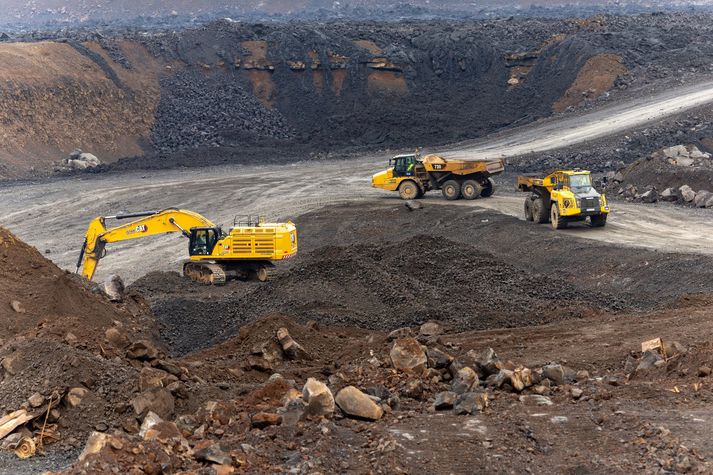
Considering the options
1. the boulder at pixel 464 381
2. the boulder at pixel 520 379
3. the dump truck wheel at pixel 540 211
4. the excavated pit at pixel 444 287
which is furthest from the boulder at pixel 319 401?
the dump truck wheel at pixel 540 211

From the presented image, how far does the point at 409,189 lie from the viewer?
110 feet

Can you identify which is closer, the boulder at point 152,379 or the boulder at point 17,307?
the boulder at point 152,379

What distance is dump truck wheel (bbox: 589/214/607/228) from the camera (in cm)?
2686

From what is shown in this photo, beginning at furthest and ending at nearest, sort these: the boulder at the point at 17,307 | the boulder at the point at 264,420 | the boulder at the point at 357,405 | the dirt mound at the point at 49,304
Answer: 1. the boulder at the point at 17,307
2. the dirt mound at the point at 49,304
3. the boulder at the point at 357,405
4. the boulder at the point at 264,420

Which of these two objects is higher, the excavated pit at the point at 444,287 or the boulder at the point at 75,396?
the boulder at the point at 75,396

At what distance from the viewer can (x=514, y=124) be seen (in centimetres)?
4831

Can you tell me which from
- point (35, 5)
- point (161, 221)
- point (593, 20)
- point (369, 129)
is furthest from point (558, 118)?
point (35, 5)

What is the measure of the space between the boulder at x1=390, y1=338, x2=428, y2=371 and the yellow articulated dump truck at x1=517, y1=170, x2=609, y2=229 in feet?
47.4

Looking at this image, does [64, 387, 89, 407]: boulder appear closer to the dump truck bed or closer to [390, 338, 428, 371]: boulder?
[390, 338, 428, 371]: boulder

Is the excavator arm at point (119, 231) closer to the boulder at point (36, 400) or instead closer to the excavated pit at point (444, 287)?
the excavated pit at point (444, 287)

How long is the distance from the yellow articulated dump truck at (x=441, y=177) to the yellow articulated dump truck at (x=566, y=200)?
457 cm

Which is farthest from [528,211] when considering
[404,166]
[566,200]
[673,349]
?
[673,349]

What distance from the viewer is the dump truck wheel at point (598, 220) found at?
2686 cm

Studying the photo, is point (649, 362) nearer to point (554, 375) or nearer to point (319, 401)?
point (554, 375)
